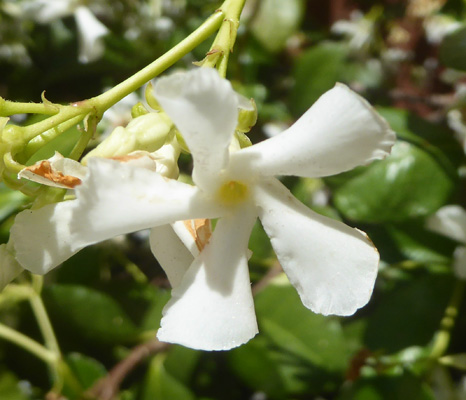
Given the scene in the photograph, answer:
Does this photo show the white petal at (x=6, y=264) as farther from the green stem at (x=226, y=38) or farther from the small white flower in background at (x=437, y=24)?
the small white flower in background at (x=437, y=24)

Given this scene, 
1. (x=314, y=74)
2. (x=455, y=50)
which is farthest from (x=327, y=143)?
(x=314, y=74)

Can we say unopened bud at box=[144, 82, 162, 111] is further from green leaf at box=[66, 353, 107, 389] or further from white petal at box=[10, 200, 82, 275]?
green leaf at box=[66, 353, 107, 389]

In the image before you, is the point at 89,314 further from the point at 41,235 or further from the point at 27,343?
the point at 41,235

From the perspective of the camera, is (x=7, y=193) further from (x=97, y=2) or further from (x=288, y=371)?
(x=97, y=2)

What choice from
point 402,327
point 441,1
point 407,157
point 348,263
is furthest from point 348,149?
point 441,1

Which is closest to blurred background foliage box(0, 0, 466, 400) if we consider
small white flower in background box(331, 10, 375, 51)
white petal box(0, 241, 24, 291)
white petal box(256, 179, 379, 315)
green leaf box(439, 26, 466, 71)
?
green leaf box(439, 26, 466, 71)

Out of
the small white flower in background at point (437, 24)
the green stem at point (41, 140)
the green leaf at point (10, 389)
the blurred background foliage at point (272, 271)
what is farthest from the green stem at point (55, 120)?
the small white flower in background at point (437, 24)

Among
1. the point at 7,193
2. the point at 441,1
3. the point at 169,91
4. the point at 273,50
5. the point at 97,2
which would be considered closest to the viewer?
the point at 169,91
